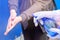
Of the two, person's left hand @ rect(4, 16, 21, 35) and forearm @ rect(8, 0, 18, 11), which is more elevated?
forearm @ rect(8, 0, 18, 11)

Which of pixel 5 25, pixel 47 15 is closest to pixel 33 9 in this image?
pixel 47 15

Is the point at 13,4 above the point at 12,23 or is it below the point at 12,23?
above

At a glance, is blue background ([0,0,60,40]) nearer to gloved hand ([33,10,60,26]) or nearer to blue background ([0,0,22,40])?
blue background ([0,0,22,40])

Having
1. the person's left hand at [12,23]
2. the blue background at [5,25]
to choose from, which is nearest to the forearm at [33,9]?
the person's left hand at [12,23]

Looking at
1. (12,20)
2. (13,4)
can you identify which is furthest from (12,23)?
(13,4)

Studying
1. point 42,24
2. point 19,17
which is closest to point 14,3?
point 19,17

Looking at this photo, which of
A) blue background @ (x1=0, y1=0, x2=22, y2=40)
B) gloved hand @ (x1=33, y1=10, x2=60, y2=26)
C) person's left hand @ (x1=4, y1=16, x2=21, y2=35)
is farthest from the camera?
blue background @ (x1=0, y1=0, x2=22, y2=40)

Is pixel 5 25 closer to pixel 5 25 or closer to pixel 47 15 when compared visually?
pixel 5 25

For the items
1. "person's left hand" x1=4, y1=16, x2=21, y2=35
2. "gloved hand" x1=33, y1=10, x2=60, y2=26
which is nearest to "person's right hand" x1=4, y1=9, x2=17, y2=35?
"person's left hand" x1=4, y1=16, x2=21, y2=35

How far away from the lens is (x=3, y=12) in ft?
3.23

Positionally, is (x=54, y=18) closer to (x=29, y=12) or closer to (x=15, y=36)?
(x=29, y=12)

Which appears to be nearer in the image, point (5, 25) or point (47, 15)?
point (47, 15)

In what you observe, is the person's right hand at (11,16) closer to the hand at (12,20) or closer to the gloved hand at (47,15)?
the hand at (12,20)

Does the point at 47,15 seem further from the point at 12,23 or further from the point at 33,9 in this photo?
the point at 12,23
